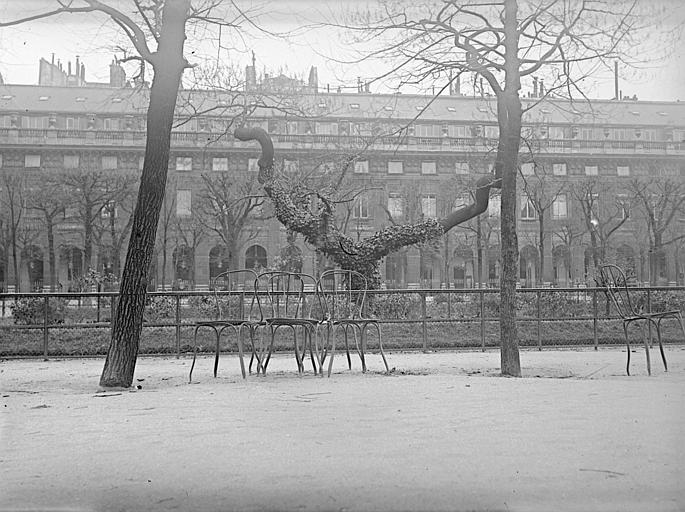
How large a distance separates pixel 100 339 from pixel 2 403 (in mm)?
5162

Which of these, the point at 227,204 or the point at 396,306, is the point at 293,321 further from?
the point at 227,204

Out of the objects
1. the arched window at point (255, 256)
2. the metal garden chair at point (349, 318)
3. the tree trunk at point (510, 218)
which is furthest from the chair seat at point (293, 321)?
the arched window at point (255, 256)

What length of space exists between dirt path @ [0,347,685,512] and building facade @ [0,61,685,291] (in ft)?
50.4

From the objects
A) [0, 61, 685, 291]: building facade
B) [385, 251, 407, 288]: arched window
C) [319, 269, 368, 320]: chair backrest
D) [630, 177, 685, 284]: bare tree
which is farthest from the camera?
[385, 251, 407, 288]: arched window

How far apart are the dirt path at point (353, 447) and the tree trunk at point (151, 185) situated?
23.7 inches

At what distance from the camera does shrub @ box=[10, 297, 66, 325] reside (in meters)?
8.99

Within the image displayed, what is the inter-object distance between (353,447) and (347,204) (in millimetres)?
21832

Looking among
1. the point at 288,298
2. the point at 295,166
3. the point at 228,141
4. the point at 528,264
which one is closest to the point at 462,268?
the point at 528,264

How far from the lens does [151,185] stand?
5859mm

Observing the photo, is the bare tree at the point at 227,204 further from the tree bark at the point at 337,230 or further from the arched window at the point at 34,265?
the tree bark at the point at 337,230

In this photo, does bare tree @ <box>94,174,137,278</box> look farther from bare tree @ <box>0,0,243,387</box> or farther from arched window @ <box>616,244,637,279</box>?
bare tree @ <box>0,0,243,387</box>

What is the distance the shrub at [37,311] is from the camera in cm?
899

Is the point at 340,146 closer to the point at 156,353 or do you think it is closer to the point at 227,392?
the point at 156,353

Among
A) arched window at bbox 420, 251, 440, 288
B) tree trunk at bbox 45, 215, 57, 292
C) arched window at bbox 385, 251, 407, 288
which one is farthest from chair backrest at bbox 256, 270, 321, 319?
arched window at bbox 420, 251, 440, 288
